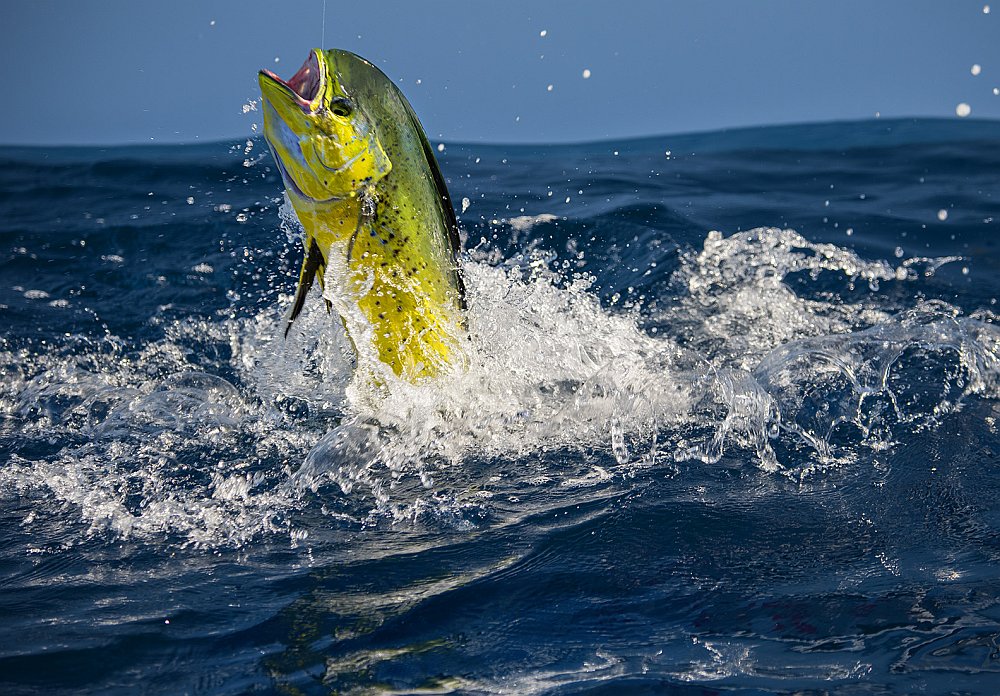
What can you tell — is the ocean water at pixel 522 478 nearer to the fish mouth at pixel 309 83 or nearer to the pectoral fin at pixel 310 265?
the pectoral fin at pixel 310 265

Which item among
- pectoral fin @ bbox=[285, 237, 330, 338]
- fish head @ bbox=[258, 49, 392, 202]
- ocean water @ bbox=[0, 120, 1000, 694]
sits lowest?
ocean water @ bbox=[0, 120, 1000, 694]

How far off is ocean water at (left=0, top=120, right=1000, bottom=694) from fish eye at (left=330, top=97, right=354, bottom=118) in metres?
0.70

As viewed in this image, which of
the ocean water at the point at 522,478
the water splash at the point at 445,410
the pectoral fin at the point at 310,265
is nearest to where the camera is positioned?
the ocean water at the point at 522,478

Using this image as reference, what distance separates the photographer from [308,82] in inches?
78.6

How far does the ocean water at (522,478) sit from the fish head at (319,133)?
Answer: 0.61 metres

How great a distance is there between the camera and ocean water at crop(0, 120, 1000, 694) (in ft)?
5.45

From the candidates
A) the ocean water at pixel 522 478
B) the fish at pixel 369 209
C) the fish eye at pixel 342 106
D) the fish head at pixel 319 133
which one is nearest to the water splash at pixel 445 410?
the ocean water at pixel 522 478

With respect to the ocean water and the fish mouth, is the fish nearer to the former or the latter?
the fish mouth

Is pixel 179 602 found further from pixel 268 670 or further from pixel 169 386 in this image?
pixel 169 386

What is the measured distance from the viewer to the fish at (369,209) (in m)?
1.98

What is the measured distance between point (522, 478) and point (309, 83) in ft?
3.33

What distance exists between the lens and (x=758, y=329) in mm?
3439

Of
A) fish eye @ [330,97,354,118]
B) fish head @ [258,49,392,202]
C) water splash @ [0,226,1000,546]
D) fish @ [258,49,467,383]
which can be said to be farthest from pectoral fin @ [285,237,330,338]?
water splash @ [0,226,1000,546]

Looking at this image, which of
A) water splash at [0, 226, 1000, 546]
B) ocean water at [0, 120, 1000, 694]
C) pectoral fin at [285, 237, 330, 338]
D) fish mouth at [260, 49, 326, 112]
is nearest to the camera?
ocean water at [0, 120, 1000, 694]
